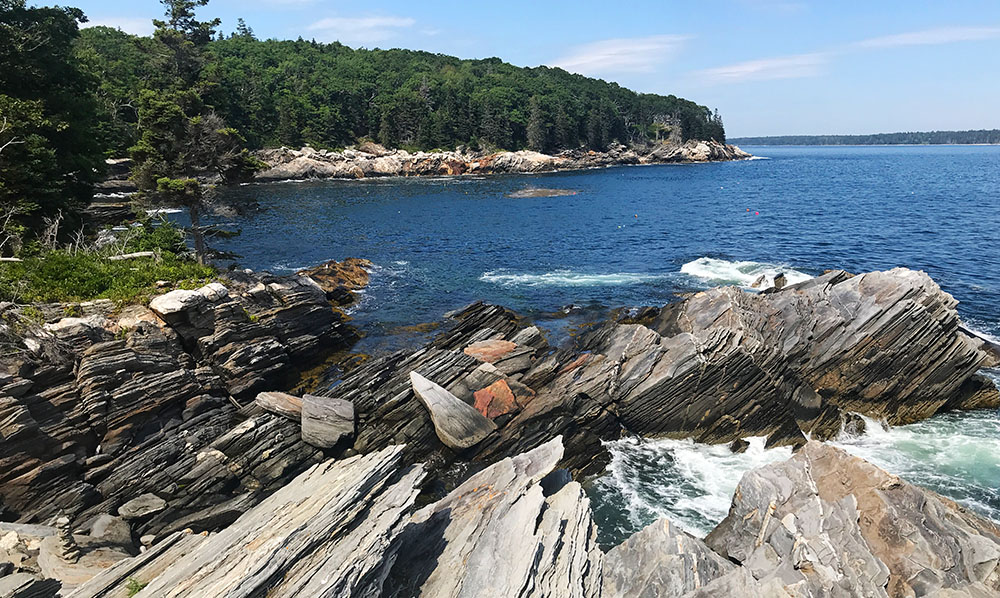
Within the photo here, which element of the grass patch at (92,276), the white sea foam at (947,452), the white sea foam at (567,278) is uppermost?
the grass patch at (92,276)

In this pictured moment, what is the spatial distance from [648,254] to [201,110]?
1420 inches

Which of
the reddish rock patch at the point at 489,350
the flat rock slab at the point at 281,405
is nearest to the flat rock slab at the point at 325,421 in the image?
the flat rock slab at the point at 281,405

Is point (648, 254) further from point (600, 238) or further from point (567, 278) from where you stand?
point (567, 278)

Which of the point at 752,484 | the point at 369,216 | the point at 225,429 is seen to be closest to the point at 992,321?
the point at 752,484

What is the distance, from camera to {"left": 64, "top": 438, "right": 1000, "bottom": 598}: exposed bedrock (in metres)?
8.86

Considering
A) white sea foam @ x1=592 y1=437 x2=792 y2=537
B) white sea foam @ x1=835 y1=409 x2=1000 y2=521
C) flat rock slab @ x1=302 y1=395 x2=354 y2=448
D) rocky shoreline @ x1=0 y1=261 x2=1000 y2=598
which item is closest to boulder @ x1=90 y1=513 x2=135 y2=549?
rocky shoreline @ x1=0 y1=261 x2=1000 y2=598

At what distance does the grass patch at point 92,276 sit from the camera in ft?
58.4

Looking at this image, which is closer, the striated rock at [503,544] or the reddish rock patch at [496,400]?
the striated rock at [503,544]

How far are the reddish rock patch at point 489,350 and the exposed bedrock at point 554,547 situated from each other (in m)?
9.49

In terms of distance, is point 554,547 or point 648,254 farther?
point 648,254

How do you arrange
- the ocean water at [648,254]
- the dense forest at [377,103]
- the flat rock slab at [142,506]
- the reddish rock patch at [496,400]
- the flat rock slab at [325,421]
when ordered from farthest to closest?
1. the dense forest at [377,103]
2. the reddish rock patch at [496,400]
3. the flat rock slab at [325,421]
4. the ocean water at [648,254]
5. the flat rock slab at [142,506]

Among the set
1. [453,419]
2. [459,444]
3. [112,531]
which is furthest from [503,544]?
[112,531]

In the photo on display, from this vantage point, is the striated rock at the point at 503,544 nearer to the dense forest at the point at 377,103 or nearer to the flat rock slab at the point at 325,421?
the flat rock slab at the point at 325,421

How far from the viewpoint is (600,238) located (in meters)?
55.2
